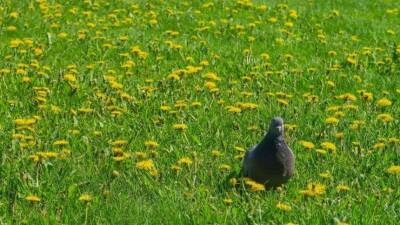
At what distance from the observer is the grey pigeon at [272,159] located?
173 inches

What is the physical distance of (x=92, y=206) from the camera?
4.30m

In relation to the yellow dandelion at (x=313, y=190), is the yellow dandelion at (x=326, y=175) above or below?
below

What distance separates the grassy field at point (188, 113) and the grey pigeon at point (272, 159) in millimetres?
125

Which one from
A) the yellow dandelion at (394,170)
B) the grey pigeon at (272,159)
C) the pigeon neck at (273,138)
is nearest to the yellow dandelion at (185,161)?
the grey pigeon at (272,159)

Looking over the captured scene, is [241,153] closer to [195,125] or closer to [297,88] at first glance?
[195,125]

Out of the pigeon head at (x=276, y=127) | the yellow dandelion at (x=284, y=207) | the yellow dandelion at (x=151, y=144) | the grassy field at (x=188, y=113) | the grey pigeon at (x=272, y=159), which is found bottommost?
the grassy field at (x=188, y=113)

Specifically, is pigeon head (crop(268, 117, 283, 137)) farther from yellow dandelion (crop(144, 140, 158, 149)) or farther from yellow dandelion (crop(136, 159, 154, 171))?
yellow dandelion (crop(144, 140, 158, 149))

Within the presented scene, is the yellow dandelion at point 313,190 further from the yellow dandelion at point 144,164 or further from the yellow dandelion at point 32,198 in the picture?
the yellow dandelion at point 32,198

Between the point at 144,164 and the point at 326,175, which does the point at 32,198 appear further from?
the point at 326,175

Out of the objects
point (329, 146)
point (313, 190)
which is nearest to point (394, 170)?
point (329, 146)

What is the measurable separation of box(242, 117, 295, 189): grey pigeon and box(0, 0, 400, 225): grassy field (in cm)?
12

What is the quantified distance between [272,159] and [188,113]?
62.8 inches

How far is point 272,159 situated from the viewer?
14.4ft

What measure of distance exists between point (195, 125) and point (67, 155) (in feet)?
3.64
